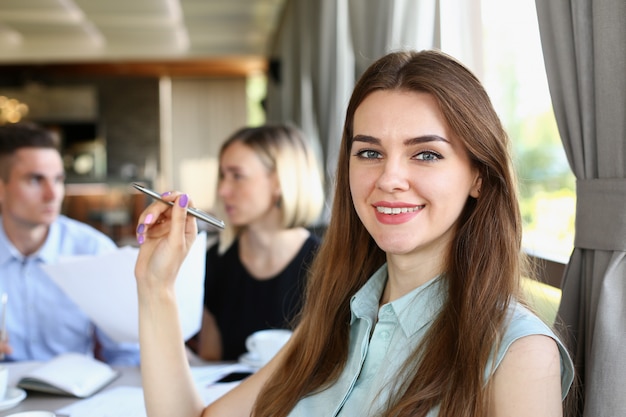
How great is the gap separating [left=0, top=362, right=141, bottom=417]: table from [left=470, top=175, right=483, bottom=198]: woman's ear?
3.29ft

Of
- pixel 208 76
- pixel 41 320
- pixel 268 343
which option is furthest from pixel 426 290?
pixel 208 76

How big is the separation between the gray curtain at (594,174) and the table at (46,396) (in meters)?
1.08

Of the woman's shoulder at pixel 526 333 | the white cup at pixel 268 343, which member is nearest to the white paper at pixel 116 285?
the white cup at pixel 268 343

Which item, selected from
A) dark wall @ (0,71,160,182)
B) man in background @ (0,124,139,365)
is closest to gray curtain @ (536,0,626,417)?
man in background @ (0,124,139,365)

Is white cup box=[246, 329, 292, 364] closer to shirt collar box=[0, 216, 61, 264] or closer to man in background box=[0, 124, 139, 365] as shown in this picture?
man in background box=[0, 124, 139, 365]

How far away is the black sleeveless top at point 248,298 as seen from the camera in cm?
222

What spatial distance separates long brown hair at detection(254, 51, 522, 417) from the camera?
1.00m

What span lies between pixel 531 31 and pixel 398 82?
4.94 feet

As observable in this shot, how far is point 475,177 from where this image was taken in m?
1.12

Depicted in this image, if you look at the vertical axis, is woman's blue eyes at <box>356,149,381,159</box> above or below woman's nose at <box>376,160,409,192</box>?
above

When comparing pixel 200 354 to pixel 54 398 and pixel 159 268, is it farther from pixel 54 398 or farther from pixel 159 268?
pixel 159 268

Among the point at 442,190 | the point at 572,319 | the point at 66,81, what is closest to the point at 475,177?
the point at 442,190

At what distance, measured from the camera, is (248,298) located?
2262 mm

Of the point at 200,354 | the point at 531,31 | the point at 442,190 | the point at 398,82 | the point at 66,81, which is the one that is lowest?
the point at 200,354
